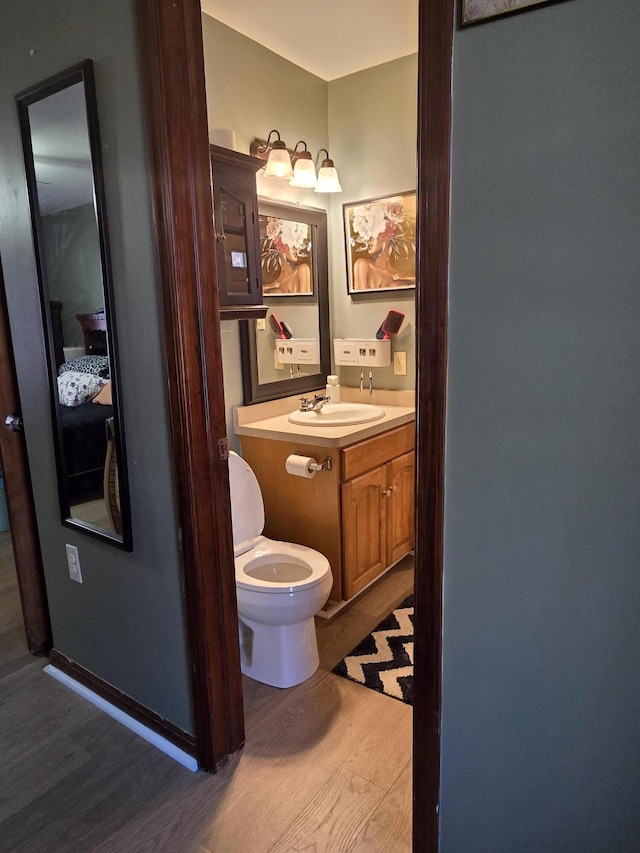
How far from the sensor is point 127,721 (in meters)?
1.90

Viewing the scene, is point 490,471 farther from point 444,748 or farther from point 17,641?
point 17,641

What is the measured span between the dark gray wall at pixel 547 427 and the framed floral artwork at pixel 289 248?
6.40 feet

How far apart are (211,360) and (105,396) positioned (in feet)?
1.40

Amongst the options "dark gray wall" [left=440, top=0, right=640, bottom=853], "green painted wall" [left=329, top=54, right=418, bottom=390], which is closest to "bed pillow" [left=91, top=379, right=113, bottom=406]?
"dark gray wall" [left=440, top=0, right=640, bottom=853]

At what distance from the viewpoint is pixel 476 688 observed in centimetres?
104

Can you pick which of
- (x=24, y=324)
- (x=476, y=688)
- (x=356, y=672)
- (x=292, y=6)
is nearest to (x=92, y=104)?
(x=24, y=324)

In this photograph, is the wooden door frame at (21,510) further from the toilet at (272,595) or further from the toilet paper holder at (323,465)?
the toilet paper holder at (323,465)

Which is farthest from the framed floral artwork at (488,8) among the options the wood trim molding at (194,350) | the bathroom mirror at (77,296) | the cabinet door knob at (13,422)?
the cabinet door knob at (13,422)

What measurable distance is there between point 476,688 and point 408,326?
2.19 m

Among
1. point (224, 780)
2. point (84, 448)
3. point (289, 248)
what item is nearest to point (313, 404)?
point (289, 248)

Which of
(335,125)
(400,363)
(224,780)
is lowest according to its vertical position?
(224,780)

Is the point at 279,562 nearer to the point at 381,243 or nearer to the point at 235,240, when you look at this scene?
the point at 235,240

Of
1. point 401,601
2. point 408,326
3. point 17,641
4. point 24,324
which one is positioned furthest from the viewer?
point 408,326

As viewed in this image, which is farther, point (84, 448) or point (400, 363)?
point (400, 363)
